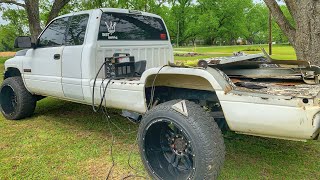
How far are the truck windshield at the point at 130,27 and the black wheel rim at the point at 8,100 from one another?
2480mm

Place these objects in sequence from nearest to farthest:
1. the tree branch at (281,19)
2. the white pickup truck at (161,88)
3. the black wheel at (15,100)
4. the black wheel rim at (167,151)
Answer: the white pickup truck at (161,88) < the black wheel rim at (167,151) < the black wheel at (15,100) < the tree branch at (281,19)

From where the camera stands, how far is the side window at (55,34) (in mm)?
4674

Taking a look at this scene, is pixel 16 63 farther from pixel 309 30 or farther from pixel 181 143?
pixel 309 30

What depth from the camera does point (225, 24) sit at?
65.5 m

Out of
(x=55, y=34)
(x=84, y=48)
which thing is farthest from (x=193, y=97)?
(x=55, y=34)

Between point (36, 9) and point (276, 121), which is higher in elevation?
point (36, 9)

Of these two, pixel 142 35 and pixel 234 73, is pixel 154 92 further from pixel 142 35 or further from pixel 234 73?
pixel 142 35

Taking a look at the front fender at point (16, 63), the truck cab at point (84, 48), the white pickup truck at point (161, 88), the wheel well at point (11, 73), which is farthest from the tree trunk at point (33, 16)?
the truck cab at point (84, 48)

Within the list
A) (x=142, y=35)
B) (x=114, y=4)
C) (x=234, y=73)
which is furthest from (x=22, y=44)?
(x=114, y=4)

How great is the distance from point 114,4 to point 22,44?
71.2 ft

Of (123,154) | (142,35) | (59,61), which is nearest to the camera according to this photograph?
(123,154)

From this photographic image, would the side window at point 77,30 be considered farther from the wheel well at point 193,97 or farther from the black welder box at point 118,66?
the wheel well at point 193,97

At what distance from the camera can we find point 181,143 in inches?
122

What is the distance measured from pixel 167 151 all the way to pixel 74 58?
1911 millimetres
